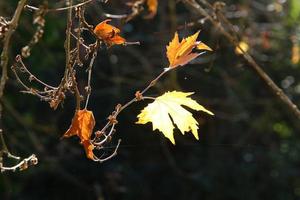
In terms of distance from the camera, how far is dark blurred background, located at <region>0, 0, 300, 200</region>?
8.93ft

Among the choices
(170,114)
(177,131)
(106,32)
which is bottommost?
(177,131)

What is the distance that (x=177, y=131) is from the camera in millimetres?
2664

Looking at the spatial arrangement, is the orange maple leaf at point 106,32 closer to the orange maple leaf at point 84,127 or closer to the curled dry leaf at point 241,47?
the orange maple leaf at point 84,127

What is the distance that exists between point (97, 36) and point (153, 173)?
1952 millimetres

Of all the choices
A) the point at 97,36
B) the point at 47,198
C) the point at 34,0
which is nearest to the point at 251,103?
the point at 47,198

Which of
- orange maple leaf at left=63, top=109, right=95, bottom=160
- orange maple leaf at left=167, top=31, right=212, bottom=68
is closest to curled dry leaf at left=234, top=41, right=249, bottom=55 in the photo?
orange maple leaf at left=167, top=31, right=212, bottom=68

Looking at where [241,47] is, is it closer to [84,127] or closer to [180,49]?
[180,49]

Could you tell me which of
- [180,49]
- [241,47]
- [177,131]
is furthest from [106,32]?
[177,131]

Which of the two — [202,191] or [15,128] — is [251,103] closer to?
[202,191]

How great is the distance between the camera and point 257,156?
9.59 ft

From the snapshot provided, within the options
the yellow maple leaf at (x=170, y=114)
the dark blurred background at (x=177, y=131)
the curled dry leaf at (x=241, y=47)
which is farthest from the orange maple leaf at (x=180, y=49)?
the dark blurred background at (x=177, y=131)

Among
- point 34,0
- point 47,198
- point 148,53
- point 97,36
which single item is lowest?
point 47,198

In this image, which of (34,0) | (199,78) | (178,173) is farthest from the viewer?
(199,78)

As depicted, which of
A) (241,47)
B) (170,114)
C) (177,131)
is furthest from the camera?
(177,131)
